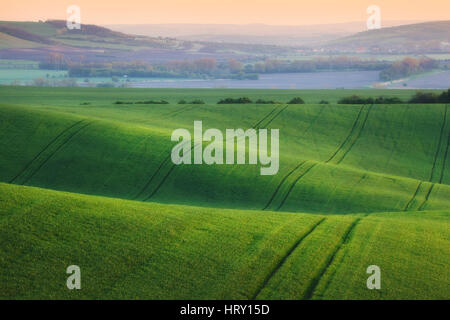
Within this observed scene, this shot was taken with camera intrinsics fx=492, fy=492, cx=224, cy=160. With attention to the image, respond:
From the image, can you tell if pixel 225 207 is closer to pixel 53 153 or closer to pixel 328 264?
pixel 328 264

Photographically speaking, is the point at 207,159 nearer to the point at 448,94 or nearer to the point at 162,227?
the point at 162,227

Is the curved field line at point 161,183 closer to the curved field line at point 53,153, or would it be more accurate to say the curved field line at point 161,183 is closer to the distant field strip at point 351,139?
the curved field line at point 53,153

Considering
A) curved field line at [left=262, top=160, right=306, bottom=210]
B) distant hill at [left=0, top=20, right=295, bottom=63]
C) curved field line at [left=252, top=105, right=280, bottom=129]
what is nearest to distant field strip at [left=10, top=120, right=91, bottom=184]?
curved field line at [left=262, top=160, right=306, bottom=210]

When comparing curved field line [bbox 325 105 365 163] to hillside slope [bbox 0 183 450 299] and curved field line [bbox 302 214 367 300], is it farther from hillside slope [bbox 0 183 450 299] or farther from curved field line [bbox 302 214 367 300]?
hillside slope [bbox 0 183 450 299]

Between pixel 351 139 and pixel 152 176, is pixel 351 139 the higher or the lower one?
the higher one

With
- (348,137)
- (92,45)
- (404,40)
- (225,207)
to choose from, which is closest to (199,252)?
(225,207)

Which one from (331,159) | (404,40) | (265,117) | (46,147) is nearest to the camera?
(46,147)
